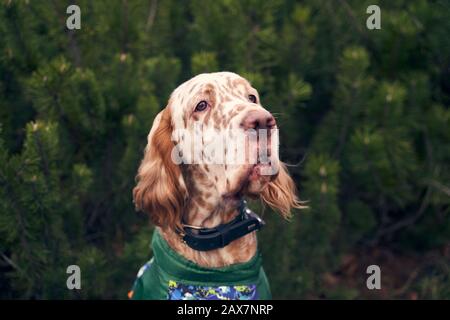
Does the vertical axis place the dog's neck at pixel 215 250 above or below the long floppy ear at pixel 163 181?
below

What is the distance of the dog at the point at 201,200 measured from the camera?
9.67 ft

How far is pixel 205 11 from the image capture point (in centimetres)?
443

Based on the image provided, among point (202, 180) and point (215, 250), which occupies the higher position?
point (202, 180)

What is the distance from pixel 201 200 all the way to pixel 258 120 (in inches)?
24.7

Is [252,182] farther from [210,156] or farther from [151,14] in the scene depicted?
[151,14]

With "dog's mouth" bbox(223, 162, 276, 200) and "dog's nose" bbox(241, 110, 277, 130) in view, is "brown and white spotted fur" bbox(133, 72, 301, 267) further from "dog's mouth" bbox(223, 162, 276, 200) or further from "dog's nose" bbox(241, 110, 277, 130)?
"dog's nose" bbox(241, 110, 277, 130)

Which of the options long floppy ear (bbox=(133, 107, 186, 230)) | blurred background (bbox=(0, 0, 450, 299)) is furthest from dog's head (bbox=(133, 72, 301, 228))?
blurred background (bbox=(0, 0, 450, 299))

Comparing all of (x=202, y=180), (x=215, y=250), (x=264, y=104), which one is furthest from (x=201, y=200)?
(x=264, y=104)

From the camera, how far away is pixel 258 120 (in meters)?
2.67

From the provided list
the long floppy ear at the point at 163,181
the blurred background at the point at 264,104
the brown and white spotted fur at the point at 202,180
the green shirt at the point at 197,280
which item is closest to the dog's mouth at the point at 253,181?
the brown and white spotted fur at the point at 202,180

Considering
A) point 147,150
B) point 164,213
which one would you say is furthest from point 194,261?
point 147,150

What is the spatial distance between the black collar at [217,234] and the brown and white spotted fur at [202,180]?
0.04 m

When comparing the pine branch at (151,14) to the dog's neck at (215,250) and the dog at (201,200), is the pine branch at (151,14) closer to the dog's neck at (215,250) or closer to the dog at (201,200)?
the dog at (201,200)

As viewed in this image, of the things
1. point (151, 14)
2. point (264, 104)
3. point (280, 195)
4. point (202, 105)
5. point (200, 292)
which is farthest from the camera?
point (151, 14)
